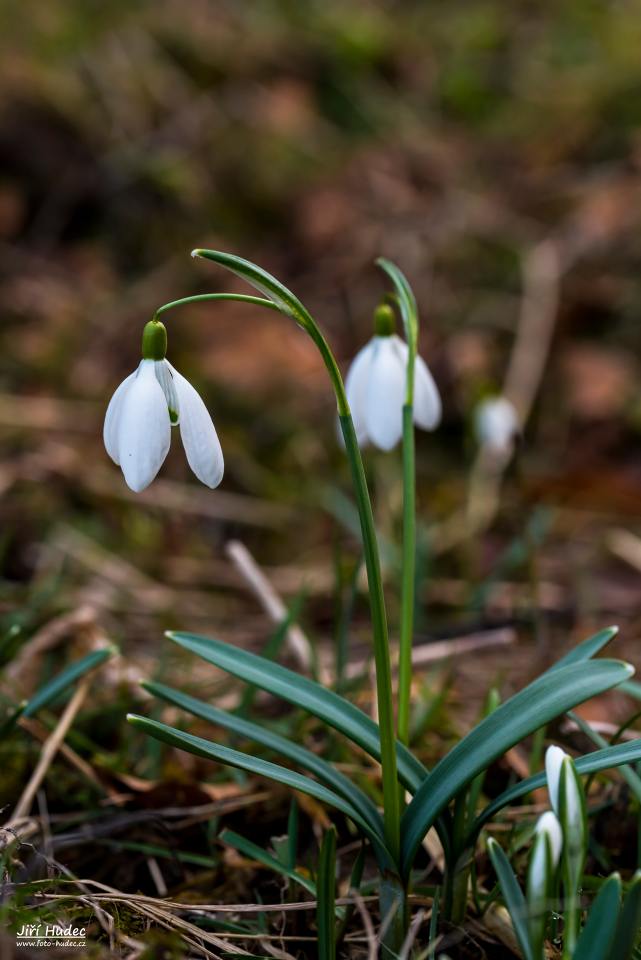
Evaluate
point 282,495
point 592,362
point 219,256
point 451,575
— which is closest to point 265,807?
point 219,256

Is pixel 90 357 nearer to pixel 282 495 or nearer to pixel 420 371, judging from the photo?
pixel 282 495

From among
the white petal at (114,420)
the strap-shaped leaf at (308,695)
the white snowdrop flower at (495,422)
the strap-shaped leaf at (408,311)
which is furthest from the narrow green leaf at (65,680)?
the white snowdrop flower at (495,422)

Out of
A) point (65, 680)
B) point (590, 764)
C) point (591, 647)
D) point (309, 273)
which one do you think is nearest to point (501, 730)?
point (590, 764)

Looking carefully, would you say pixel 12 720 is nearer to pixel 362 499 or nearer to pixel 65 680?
pixel 65 680

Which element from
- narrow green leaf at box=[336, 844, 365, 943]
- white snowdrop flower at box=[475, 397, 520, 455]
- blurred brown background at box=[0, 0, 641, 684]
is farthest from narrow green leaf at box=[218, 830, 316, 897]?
white snowdrop flower at box=[475, 397, 520, 455]

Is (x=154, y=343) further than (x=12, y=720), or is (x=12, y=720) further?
(x=12, y=720)

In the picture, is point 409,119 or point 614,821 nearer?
point 614,821
